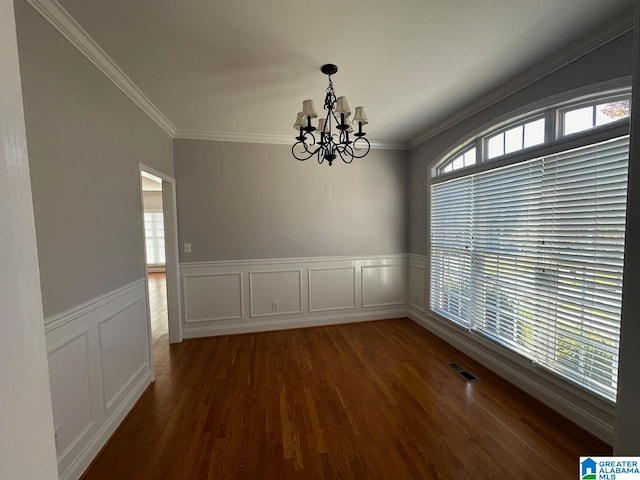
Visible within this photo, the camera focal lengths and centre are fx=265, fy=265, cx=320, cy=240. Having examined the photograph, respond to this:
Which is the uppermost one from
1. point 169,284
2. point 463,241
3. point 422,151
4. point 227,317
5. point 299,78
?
point 299,78

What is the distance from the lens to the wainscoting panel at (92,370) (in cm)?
150

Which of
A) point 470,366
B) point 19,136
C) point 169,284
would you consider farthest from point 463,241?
point 169,284

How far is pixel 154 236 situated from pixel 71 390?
313 inches

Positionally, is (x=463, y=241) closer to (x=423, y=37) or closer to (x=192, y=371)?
(x=423, y=37)

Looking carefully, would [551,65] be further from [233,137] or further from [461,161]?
[233,137]

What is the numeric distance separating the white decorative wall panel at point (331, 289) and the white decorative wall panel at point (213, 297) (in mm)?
1023

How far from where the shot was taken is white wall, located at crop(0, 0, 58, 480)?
388 mm

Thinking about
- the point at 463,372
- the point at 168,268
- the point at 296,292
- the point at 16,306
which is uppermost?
the point at 16,306

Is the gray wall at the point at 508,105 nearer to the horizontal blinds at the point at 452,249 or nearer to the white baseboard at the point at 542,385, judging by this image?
the horizontal blinds at the point at 452,249

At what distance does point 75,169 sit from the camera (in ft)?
5.40

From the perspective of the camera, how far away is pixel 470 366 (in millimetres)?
2736

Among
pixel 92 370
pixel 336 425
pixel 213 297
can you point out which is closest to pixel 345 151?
pixel 336 425

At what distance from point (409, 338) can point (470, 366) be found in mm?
795

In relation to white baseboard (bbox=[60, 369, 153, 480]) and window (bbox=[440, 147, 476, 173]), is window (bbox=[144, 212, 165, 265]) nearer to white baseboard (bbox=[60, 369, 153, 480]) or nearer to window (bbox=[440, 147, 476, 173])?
white baseboard (bbox=[60, 369, 153, 480])
